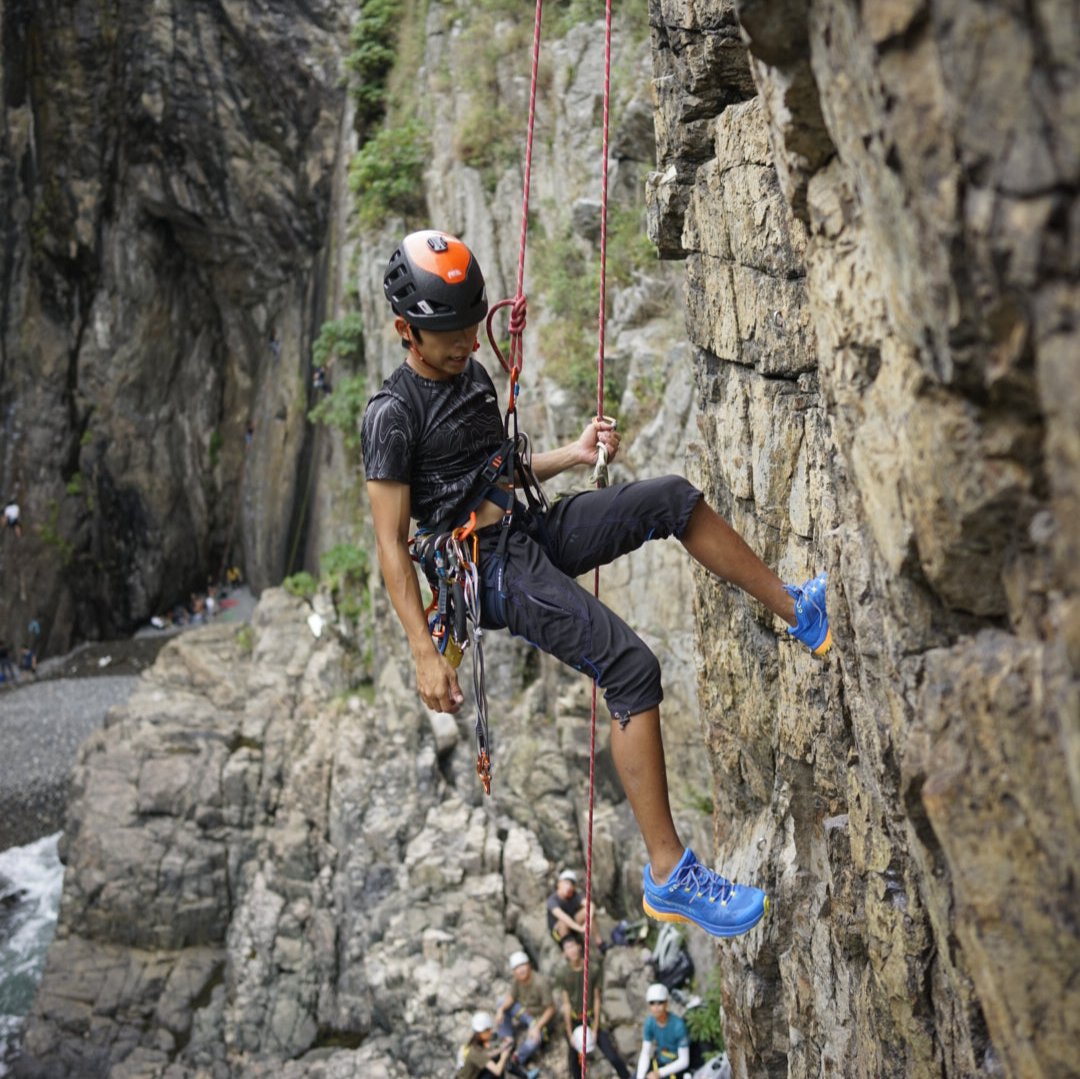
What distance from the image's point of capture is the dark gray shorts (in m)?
4.04

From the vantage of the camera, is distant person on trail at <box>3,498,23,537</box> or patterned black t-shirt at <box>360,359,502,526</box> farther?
distant person on trail at <box>3,498,23,537</box>

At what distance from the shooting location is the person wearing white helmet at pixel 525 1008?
36.2 feet

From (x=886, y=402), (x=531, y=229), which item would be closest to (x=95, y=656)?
(x=531, y=229)

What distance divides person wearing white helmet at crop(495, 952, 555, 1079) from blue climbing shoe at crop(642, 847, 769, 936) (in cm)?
775

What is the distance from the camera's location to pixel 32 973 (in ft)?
51.0

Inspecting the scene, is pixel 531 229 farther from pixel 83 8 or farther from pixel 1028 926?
pixel 83 8

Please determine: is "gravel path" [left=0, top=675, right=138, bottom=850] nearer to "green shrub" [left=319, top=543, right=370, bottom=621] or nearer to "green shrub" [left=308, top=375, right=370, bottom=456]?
"green shrub" [left=319, top=543, right=370, bottom=621]

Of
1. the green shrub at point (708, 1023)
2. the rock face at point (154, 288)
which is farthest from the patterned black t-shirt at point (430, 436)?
the rock face at point (154, 288)

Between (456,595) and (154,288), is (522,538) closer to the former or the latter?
(456,595)

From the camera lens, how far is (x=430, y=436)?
13.9ft

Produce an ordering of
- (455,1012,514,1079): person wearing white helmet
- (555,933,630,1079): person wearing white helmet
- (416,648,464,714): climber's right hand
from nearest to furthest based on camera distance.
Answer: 1. (416,648,464,714): climber's right hand
2. (555,933,630,1079): person wearing white helmet
3. (455,1012,514,1079): person wearing white helmet

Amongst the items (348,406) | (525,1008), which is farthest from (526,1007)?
(348,406)

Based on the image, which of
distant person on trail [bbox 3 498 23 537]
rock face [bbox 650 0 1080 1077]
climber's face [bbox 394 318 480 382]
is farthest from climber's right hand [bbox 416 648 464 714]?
distant person on trail [bbox 3 498 23 537]

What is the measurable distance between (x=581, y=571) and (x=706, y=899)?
4.60 feet
